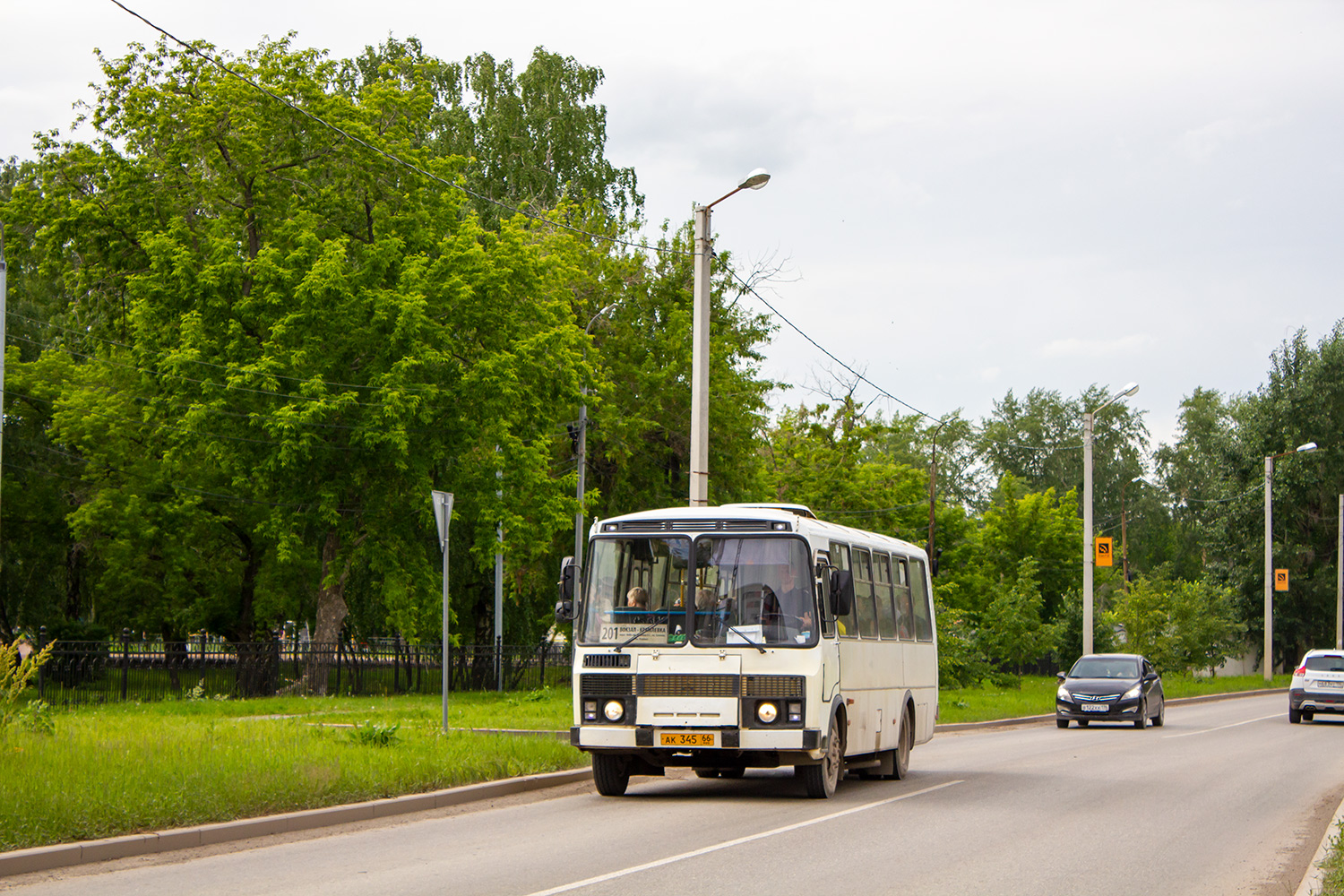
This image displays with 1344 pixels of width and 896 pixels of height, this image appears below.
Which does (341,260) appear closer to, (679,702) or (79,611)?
(79,611)

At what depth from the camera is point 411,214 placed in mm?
34219

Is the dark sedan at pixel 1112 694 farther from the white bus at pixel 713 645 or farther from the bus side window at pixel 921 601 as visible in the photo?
the white bus at pixel 713 645

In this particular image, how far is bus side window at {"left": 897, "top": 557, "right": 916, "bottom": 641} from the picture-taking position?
18.2m

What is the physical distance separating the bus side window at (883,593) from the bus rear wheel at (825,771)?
229cm

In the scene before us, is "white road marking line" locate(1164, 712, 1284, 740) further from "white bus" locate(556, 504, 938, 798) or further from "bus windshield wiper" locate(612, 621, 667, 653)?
"bus windshield wiper" locate(612, 621, 667, 653)

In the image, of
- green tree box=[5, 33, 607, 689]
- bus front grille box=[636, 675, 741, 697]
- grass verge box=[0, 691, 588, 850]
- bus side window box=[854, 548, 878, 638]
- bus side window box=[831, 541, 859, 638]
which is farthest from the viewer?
green tree box=[5, 33, 607, 689]

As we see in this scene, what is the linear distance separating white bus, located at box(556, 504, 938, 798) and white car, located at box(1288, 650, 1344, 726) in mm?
22431

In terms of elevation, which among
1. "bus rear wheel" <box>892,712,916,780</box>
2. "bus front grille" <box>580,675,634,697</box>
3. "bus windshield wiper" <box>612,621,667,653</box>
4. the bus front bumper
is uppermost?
"bus windshield wiper" <box>612,621,667,653</box>

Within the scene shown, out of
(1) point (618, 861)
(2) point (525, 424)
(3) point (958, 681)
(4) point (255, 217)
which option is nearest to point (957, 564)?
(3) point (958, 681)

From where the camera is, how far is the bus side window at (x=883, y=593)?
675 inches

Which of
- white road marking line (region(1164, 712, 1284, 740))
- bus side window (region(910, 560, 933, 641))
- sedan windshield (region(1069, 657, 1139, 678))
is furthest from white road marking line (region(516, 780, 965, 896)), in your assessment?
sedan windshield (region(1069, 657, 1139, 678))

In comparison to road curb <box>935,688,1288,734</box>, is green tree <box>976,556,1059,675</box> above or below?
above

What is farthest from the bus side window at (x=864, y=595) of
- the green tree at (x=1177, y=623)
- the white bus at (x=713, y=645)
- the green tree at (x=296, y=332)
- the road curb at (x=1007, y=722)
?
the green tree at (x=1177, y=623)

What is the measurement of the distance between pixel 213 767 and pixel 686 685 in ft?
14.6
